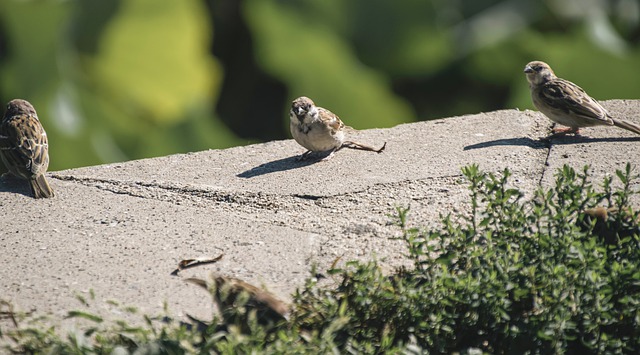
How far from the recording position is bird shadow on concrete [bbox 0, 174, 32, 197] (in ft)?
16.0

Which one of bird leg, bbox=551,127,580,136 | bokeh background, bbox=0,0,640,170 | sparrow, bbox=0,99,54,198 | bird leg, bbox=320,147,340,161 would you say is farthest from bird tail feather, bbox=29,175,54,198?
bird leg, bbox=551,127,580,136

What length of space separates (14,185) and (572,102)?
9.33 feet

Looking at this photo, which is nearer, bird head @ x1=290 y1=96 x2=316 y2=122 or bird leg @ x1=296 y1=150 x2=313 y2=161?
bird leg @ x1=296 y1=150 x2=313 y2=161

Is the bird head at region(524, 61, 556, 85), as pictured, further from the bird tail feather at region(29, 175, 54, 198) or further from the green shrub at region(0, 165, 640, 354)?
Answer: the bird tail feather at region(29, 175, 54, 198)

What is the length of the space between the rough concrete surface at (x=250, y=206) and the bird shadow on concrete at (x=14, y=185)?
2 cm

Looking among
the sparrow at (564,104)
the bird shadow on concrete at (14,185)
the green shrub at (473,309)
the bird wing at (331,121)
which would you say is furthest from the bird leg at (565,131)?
the bird shadow on concrete at (14,185)

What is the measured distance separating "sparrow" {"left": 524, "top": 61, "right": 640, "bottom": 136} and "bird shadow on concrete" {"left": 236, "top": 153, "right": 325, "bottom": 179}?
1.23m

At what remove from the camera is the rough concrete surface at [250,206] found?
12.3 feet

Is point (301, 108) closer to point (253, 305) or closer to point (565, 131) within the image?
point (565, 131)

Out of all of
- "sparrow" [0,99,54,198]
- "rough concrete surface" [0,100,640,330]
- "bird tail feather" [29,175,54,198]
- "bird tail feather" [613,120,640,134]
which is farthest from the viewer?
"bird tail feather" [613,120,640,134]

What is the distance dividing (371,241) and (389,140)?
1.48 meters

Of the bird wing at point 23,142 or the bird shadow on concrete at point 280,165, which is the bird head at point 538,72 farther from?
the bird wing at point 23,142

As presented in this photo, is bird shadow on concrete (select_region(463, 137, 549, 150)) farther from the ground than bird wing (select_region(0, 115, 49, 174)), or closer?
farther from the ground

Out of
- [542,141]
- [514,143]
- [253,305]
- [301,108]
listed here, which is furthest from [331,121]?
[253,305]
